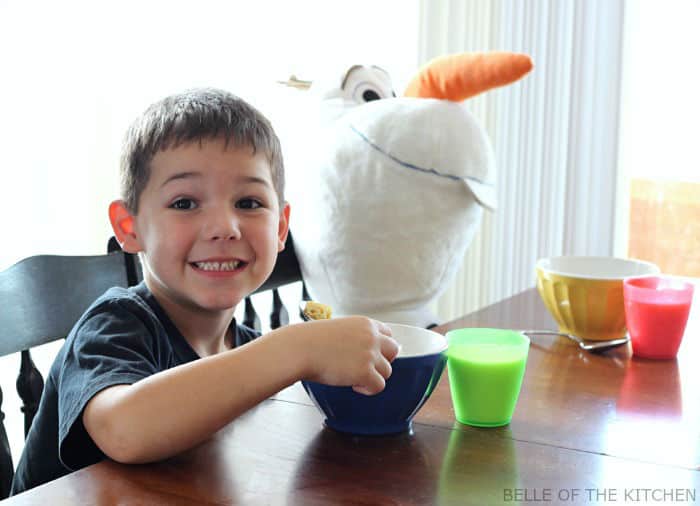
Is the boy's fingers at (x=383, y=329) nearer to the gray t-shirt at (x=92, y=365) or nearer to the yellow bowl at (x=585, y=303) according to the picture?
the gray t-shirt at (x=92, y=365)

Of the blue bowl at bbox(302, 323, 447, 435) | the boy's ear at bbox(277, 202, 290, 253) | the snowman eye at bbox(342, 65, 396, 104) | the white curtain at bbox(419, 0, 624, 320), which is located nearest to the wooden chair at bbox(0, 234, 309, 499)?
the boy's ear at bbox(277, 202, 290, 253)

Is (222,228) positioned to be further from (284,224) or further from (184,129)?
(284,224)

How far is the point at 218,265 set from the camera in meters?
0.96

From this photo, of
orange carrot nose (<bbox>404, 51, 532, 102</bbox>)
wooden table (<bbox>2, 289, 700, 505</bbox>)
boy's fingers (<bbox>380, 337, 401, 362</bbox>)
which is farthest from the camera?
orange carrot nose (<bbox>404, 51, 532, 102</bbox>)

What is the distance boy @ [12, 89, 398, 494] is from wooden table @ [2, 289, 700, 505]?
0.04 metres

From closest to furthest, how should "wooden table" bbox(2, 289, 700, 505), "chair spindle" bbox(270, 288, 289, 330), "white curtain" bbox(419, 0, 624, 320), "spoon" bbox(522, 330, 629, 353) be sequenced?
"wooden table" bbox(2, 289, 700, 505) < "spoon" bbox(522, 330, 629, 353) < "chair spindle" bbox(270, 288, 289, 330) < "white curtain" bbox(419, 0, 624, 320)

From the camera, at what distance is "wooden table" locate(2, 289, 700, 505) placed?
648mm

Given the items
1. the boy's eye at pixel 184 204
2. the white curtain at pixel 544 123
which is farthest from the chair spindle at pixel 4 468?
the white curtain at pixel 544 123

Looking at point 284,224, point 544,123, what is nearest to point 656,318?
point 284,224

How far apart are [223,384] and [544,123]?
5.76ft

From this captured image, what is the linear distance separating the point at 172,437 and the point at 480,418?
0.28 metres

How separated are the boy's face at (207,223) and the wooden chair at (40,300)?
0.16 m

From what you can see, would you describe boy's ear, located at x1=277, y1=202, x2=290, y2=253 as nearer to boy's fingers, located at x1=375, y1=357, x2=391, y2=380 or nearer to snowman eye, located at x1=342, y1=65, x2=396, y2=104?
boy's fingers, located at x1=375, y1=357, x2=391, y2=380

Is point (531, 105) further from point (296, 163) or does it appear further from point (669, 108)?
point (296, 163)
